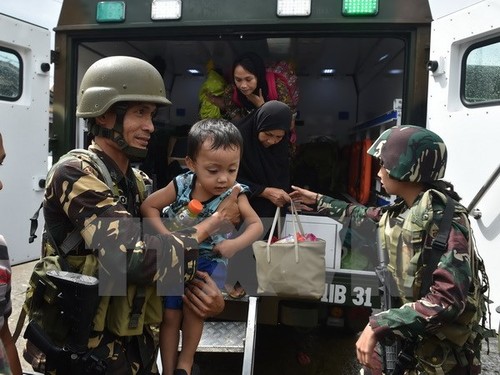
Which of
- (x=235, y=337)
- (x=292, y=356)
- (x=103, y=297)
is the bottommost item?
(x=292, y=356)

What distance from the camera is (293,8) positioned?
9.02ft

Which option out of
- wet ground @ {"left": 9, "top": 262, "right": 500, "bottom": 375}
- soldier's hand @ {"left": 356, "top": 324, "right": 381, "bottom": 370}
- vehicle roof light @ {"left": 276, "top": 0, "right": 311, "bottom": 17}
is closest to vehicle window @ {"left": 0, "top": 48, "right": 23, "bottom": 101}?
wet ground @ {"left": 9, "top": 262, "right": 500, "bottom": 375}

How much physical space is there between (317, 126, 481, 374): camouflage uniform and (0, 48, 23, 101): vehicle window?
2.88m

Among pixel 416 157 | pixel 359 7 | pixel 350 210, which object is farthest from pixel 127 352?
pixel 359 7

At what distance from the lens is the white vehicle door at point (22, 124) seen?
3.47 metres

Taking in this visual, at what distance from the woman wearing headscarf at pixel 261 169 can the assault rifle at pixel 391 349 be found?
863mm

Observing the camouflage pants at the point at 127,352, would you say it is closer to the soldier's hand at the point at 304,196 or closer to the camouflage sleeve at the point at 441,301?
the camouflage sleeve at the point at 441,301

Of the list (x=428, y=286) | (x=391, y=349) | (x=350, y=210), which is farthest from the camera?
(x=350, y=210)

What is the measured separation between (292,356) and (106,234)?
8.31 feet

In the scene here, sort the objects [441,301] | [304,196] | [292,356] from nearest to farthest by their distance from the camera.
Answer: [441,301] → [304,196] → [292,356]

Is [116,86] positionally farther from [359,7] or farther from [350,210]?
[359,7]

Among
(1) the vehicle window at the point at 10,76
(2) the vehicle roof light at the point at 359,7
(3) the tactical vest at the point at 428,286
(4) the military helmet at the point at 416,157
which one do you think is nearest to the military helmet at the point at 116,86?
(4) the military helmet at the point at 416,157

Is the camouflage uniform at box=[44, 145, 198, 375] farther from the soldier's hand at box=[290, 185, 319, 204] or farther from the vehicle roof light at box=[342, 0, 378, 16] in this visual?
the vehicle roof light at box=[342, 0, 378, 16]

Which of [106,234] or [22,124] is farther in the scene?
[22,124]
